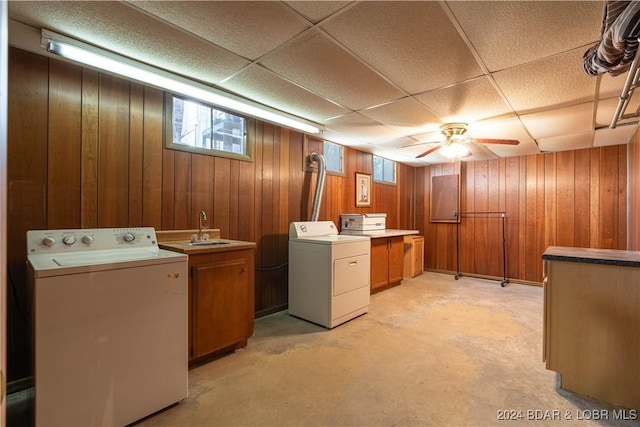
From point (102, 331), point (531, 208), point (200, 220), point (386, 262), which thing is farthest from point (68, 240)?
point (531, 208)

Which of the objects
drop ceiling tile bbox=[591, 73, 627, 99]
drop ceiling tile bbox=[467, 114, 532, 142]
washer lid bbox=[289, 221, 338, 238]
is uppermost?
drop ceiling tile bbox=[467, 114, 532, 142]

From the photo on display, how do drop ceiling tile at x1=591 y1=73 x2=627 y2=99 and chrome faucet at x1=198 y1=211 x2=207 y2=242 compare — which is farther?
chrome faucet at x1=198 y1=211 x2=207 y2=242

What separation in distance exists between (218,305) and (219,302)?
0.02 m

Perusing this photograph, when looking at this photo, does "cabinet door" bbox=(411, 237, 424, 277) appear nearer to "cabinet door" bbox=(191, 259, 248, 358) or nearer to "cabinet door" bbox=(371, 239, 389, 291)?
"cabinet door" bbox=(371, 239, 389, 291)

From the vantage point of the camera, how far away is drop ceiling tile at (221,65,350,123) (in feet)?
7.50

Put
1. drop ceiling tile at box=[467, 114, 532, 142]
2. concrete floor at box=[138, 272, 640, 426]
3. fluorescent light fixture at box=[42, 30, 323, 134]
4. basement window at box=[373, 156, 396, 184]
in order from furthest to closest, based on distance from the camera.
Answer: basement window at box=[373, 156, 396, 184], drop ceiling tile at box=[467, 114, 532, 142], fluorescent light fixture at box=[42, 30, 323, 134], concrete floor at box=[138, 272, 640, 426]

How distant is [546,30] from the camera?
165 centimetres

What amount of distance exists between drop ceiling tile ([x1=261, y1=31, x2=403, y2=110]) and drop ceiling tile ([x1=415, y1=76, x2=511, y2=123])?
1.20 feet

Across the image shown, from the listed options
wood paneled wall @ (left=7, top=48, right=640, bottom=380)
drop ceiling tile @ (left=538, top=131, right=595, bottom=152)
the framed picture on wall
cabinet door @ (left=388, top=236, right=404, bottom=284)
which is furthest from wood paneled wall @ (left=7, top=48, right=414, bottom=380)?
drop ceiling tile @ (left=538, top=131, right=595, bottom=152)

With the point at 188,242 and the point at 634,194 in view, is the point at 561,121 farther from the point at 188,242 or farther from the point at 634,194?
the point at 188,242

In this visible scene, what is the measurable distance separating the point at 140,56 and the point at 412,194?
5413 mm

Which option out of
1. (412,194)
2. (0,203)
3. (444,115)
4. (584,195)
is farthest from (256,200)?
(584,195)

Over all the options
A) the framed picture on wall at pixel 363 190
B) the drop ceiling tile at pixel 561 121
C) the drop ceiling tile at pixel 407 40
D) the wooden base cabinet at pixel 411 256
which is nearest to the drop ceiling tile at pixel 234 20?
the drop ceiling tile at pixel 407 40

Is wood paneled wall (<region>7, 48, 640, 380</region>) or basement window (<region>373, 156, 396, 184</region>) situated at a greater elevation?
basement window (<region>373, 156, 396, 184</region>)
